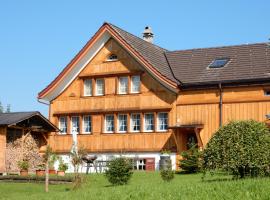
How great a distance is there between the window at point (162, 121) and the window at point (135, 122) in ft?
4.24

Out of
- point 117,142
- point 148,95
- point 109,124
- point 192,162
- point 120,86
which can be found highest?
point 120,86

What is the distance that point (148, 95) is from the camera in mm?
32719

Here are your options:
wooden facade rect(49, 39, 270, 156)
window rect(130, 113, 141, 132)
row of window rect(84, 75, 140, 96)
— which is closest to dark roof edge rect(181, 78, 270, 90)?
wooden facade rect(49, 39, 270, 156)

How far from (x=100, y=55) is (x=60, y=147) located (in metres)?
6.25

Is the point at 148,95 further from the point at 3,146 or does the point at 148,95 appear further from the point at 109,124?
the point at 3,146

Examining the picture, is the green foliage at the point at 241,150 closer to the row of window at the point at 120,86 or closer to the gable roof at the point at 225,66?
the gable roof at the point at 225,66

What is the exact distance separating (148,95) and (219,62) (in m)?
4.63

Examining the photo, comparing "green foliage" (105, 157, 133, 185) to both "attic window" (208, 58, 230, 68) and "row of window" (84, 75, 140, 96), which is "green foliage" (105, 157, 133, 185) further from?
"attic window" (208, 58, 230, 68)

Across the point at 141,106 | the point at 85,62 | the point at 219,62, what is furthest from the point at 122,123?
the point at 219,62

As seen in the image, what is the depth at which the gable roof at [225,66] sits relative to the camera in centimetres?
3086

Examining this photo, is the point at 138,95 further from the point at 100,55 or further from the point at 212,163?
the point at 212,163

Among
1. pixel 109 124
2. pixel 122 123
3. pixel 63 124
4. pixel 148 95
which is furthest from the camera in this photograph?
pixel 63 124

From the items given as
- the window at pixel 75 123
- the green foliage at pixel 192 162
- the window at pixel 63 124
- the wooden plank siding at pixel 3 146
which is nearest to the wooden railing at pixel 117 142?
the window at pixel 63 124

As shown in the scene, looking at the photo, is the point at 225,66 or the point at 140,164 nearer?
the point at 225,66
